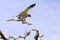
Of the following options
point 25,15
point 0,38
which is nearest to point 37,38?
point 0,38

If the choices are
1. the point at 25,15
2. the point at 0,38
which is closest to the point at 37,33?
the point at 0,38

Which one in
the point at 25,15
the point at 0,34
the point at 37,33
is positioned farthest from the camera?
the point at 25,15

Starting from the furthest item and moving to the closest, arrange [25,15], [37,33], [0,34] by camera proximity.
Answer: [25,15] < [37,33] < [0,34]

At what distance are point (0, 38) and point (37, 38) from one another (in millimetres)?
302

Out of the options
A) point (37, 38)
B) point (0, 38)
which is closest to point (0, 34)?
point (0, 38)

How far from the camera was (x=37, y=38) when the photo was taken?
4.09 ft

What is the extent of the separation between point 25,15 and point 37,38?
603 mm

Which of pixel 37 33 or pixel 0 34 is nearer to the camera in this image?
pixel 0 34

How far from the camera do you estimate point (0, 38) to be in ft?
3.83

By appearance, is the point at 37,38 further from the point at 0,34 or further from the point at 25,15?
the point at 25,15

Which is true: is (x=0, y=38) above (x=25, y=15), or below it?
below

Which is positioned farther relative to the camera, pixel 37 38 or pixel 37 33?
pixel 37 33

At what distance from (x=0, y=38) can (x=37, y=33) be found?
36 cm

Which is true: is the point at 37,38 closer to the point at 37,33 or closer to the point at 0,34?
the point at 37,33
